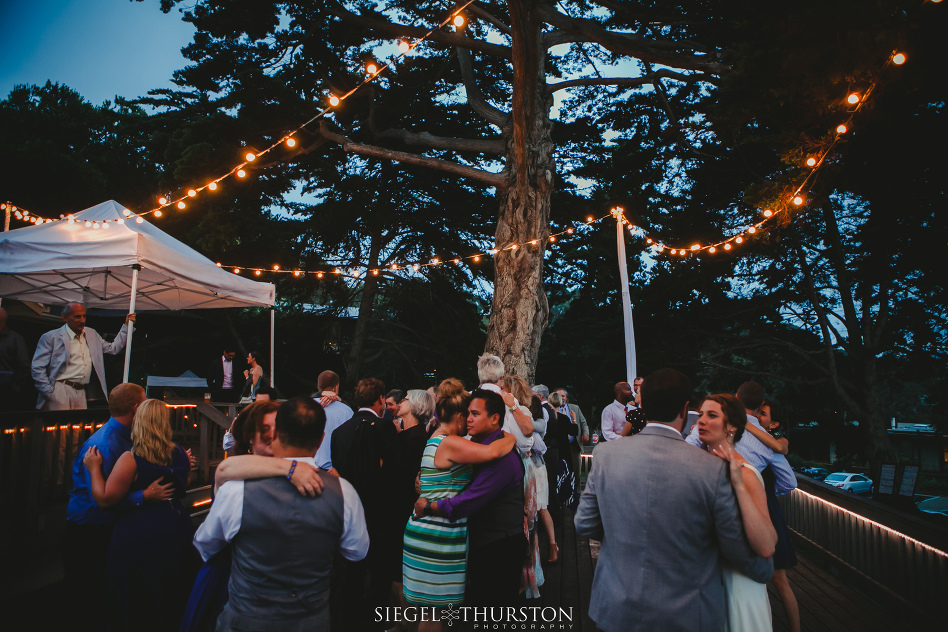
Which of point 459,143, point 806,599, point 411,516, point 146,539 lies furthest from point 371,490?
point 459,143

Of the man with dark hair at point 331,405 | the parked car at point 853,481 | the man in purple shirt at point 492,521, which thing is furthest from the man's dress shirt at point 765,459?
the parked car at point 853,481

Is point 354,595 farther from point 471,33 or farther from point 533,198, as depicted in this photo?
point 471,33

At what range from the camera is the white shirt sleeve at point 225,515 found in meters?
2.05

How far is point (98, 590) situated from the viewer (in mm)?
3107

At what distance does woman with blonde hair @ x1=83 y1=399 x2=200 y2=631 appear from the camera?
9.24ft

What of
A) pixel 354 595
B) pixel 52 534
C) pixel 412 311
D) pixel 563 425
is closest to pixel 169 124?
pixel 412 311

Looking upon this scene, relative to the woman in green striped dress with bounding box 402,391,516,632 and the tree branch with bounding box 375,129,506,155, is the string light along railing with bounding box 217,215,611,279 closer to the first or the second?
the tree branch with bounding box 375,129,506,155

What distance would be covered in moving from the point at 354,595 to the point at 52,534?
10.1 ft

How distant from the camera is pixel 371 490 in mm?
3969

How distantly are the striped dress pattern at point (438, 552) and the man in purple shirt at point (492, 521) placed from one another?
0.21 feet

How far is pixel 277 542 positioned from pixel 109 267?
6.42m

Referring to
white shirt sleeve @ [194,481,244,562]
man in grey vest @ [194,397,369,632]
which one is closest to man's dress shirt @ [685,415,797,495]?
man in grey vest @ [194,397,369,632]

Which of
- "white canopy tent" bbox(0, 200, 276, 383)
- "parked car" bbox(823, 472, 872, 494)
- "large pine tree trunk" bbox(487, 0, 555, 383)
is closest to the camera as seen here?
"white canopy tent" bbox(0, 200, 276, 383)

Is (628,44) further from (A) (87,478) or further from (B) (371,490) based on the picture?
(A) (87,478)
